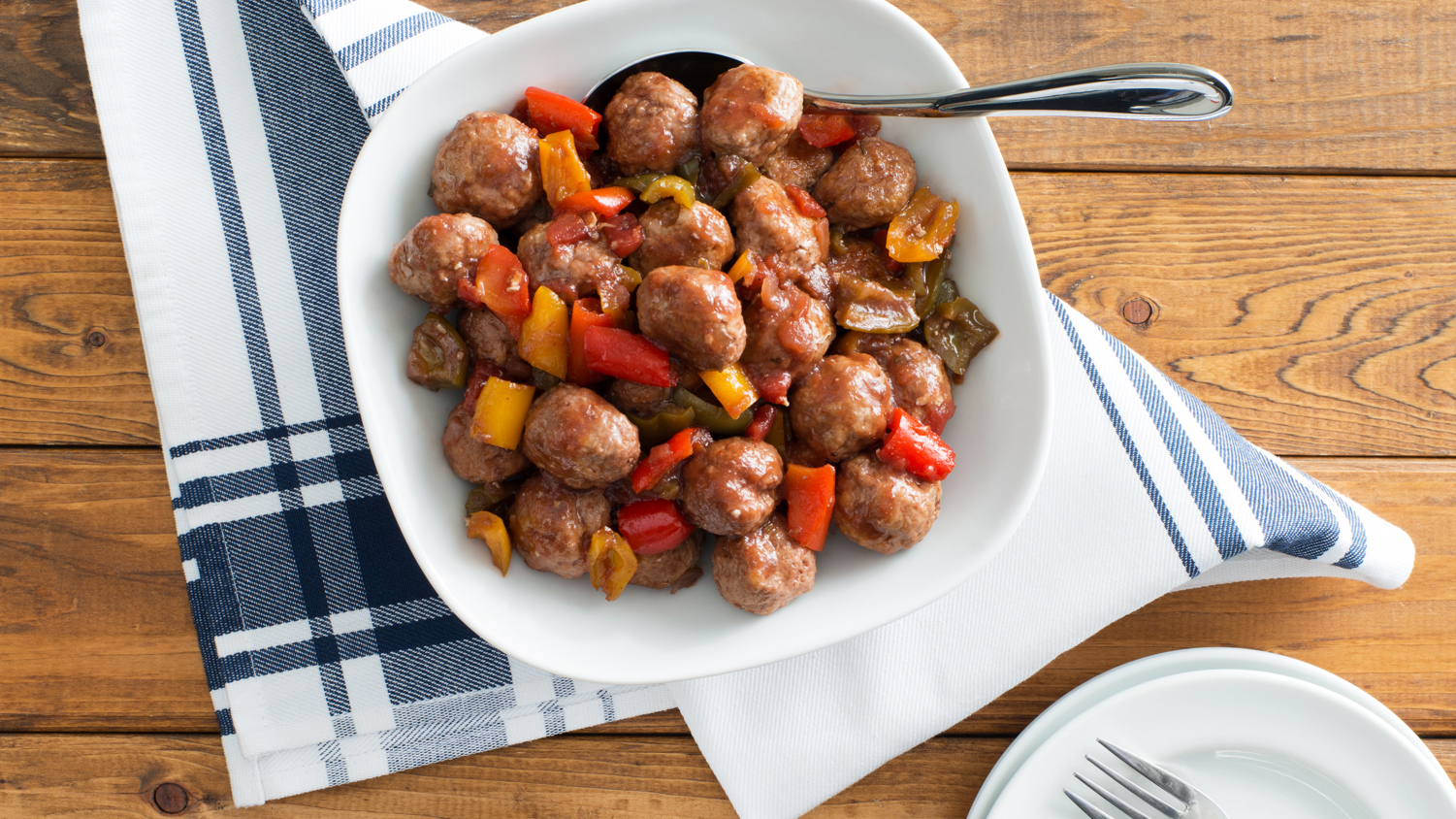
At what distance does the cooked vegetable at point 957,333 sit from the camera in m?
2.59

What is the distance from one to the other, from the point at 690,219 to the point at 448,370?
0.76 m

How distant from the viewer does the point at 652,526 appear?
2.41m

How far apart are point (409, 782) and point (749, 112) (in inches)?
98.7

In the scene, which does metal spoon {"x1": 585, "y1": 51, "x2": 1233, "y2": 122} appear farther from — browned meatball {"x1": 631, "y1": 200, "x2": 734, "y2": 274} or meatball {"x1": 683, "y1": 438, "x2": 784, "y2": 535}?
meatball {"x1": 683, "y1": 438, "x2": 784, "y2": 535}

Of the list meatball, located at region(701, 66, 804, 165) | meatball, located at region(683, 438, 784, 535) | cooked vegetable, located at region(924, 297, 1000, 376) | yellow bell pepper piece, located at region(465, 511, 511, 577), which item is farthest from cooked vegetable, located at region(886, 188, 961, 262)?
yellow bell pepper piece, located at region(465, 511, 511, 577)

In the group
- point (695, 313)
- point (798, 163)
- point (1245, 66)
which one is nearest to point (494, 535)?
point (695, 313)

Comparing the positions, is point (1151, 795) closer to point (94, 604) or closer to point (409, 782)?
point (409, 782)

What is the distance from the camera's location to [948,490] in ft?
8.64

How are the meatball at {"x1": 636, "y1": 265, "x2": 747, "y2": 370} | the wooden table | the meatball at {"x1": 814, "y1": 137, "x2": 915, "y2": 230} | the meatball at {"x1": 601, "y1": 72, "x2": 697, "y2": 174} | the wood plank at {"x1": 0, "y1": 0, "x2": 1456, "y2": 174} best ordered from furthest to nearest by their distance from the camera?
the wood plank at {"x1": 0, "y1": 0, "x2": 1456, "y2": 174} < the wooden table < the meatball at {"x1": 814, "y1": 137, "x2": 915, "y2": 230} < the meatball at {"x1": 601, "y1": 72, "x2": 697, "y2": 174} < the meatball at {"x1": 636, "y1": 265, "x2": 747, "y2": 370}

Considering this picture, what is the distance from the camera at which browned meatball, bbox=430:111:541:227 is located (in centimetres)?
231

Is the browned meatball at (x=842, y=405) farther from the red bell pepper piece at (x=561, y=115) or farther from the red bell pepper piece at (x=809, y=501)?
the red bell pepper piece at (x=561, y=115)

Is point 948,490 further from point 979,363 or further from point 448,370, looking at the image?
point 448,370

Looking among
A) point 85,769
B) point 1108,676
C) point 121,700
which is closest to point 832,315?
point 1108,676

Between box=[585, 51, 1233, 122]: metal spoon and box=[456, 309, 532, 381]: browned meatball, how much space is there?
0.70m
